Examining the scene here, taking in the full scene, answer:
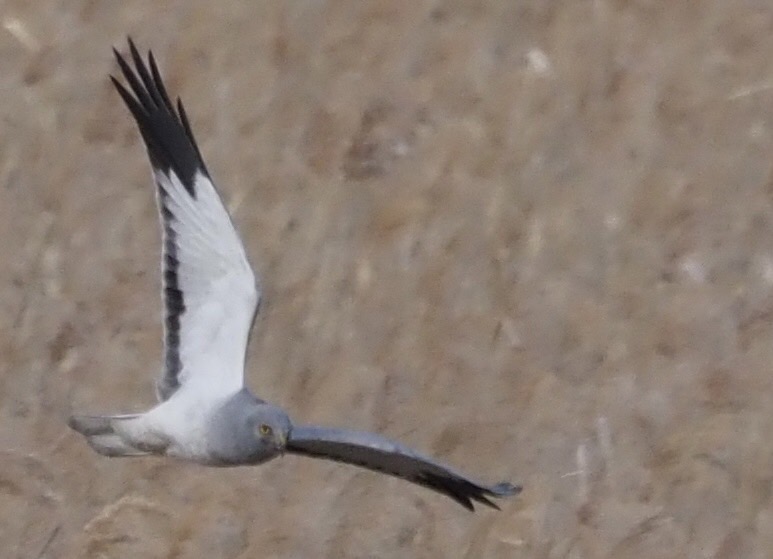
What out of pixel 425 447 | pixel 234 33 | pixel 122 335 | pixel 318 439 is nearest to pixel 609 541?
pixel 425 447

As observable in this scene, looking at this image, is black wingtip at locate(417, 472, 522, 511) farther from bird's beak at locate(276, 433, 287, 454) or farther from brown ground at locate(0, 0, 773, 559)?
brown ground at locate(0, 0, 773, 559)

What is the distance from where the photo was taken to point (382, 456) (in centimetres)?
293

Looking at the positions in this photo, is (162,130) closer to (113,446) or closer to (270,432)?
(113,446)

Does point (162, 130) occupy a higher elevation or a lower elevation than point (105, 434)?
higher

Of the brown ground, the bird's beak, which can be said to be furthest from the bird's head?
the brown ground

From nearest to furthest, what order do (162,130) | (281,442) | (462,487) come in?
1. (281,442)
2. (462,487)
3. (162,130)

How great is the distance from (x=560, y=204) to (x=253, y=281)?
192 cm

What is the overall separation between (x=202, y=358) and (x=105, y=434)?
19cm

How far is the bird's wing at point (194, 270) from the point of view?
3.11 meters

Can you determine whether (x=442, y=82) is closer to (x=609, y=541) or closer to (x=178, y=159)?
(x=609, y=541)

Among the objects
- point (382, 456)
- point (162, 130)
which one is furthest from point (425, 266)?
point (382, 456)

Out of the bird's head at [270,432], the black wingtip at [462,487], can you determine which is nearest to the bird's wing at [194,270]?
the bird's head at [270,432]

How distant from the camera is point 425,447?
4.62 metres

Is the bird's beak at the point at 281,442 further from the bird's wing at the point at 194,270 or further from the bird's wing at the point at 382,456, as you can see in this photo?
the bird's wing at the point at 194,270
